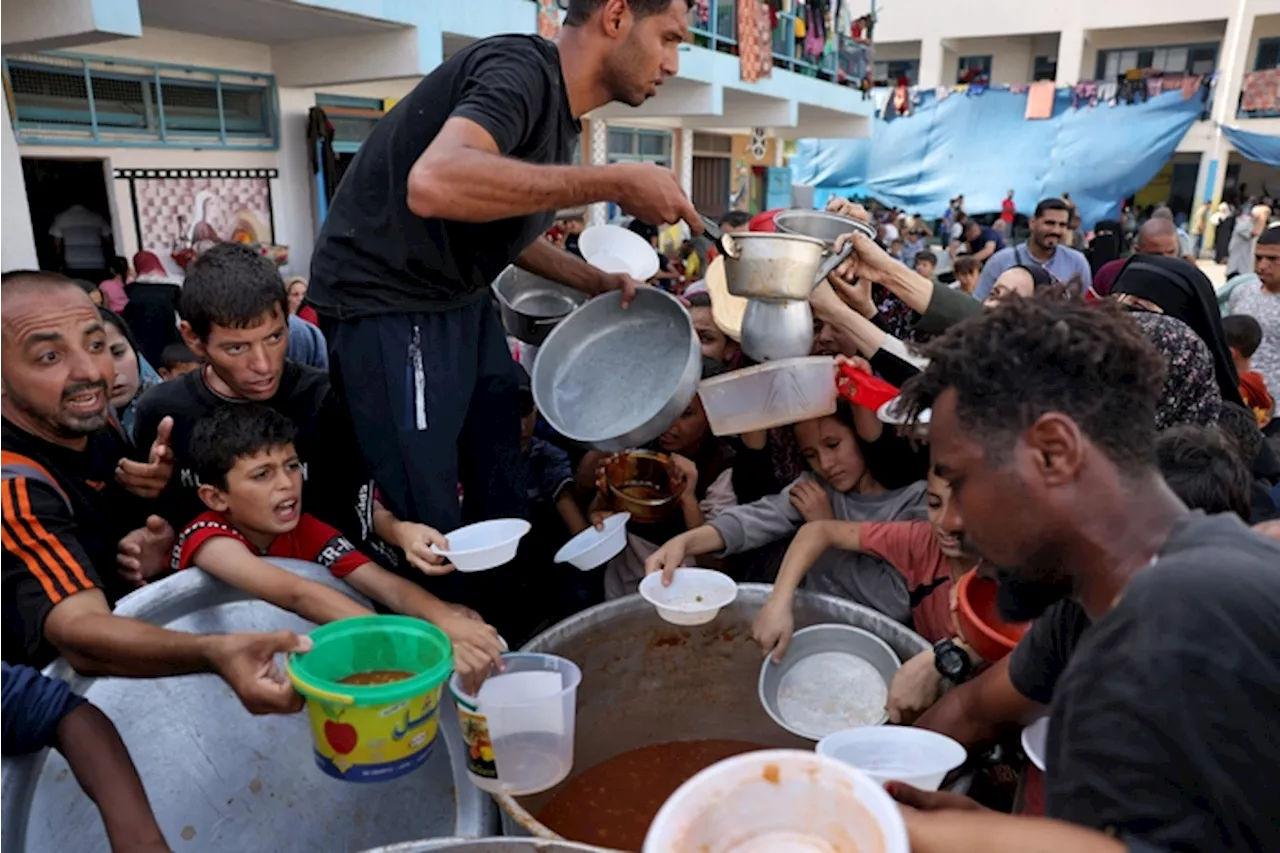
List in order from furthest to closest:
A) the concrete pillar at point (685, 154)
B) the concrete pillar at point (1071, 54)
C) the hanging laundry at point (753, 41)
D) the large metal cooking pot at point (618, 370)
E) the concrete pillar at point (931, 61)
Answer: the concrete pillar at point (931, 61)
the concrete pillar at point (1071, 54)
the concrete pillar at point (685, 154)
the hanging laundry at point (753, 41)
the large metal cooking pot at point (618, 370)

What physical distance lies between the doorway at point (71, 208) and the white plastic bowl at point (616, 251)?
484cm

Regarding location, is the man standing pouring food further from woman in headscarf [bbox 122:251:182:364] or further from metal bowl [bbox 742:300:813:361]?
woman in headscarf [bbox 122:251:182:364]

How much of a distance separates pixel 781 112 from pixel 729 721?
11.4 metres

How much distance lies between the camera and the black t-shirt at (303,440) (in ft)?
7.03

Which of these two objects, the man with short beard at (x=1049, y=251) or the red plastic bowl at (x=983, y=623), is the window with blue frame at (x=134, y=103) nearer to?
the man with short beard at (x=1049, y=251)

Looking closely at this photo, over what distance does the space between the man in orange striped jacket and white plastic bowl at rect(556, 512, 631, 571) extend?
0.93m

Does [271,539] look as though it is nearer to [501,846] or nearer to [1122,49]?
[501,846]

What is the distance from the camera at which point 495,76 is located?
1695 mm

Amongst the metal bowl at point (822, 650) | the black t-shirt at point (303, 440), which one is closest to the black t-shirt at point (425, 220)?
the black t-shirt at point (303, 440)

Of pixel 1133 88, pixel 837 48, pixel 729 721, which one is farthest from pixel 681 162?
pixel 729 721

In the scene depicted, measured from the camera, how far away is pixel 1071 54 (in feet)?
65.0

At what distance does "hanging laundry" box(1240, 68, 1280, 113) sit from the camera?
17931 mm

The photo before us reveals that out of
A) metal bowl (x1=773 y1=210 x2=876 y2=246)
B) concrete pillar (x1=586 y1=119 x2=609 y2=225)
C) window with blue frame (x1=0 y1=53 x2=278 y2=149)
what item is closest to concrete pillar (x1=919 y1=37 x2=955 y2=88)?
concrete pillar (x1=586 y1=119 x2=609 y2=225)

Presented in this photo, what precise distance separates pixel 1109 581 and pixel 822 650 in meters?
1.30
